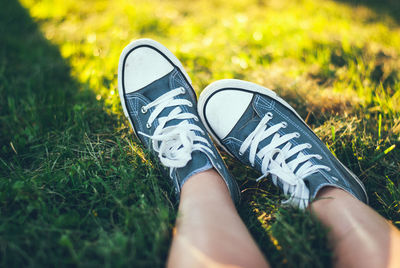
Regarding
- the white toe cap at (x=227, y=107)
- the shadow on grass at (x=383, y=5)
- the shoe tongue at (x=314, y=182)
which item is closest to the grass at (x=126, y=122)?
the shadow on grass at (x=383, y=5)

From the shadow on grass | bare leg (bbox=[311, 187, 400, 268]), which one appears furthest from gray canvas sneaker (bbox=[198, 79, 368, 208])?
the shadow on grass

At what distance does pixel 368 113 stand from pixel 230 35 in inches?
45.5

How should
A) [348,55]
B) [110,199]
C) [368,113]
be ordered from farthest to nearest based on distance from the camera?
[348,55], [368,113], [110,199]

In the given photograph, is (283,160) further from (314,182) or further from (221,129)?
(221,129)

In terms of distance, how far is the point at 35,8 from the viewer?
8.62 ft

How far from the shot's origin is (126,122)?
153 cm

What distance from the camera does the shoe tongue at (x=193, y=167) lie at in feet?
3.80

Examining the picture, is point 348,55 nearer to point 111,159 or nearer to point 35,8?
point 111,159

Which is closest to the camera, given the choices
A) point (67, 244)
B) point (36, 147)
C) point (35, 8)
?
point (67, 244)

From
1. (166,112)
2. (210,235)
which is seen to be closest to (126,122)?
(166,112)

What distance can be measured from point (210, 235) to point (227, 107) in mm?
746

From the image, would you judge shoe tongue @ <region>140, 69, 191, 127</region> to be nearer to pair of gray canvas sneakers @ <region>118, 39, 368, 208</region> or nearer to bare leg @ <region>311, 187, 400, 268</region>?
pair of gray canvas sneakers @ <region>118, 39, 368, 208</region>

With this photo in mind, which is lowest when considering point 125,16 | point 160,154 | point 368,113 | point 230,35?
point 368,113

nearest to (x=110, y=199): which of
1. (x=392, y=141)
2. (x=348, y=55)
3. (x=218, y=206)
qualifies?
(x=218, y=206)
